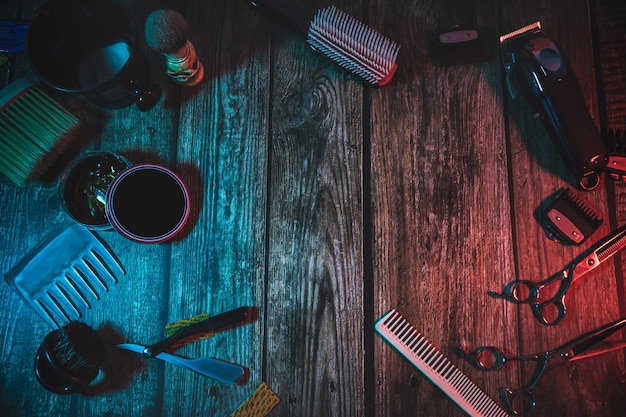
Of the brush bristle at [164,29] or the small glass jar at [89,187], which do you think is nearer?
the brush bristle at [164,29]

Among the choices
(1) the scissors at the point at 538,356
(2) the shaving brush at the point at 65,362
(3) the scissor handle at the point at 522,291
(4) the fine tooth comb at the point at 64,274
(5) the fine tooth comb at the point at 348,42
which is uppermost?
(5) the fine tooth comb at the point at 348,42

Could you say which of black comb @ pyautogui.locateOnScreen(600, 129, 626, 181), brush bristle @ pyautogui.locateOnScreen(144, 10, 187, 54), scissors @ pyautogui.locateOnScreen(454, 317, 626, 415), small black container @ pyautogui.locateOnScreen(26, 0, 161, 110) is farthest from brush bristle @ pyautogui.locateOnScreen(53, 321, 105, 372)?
→ black comb @ pyautogui.locateOnScreen(600, 129, 626, 181)

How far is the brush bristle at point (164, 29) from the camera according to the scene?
887 millimetres

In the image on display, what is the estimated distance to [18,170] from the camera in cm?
100

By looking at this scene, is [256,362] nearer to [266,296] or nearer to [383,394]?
[266,296]

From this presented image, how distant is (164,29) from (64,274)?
501mm

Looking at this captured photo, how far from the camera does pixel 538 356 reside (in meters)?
0.97

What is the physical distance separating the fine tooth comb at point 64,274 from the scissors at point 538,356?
0.70m

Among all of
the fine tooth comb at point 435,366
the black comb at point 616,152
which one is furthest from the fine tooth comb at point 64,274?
the black comb at point 616,152

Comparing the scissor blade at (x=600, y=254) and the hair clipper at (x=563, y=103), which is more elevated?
the hair clipper at (x=563, y=103)

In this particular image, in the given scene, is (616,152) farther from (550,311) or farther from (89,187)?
(89,187)

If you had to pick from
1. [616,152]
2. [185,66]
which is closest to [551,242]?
[616,152]

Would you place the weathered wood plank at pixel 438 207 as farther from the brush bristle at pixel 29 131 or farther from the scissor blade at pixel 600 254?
the brush bristle at pixel 29 131

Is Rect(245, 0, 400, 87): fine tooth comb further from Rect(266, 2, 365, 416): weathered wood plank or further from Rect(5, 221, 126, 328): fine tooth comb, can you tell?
Rect(5, 221, 126, 328): fine tooth comb
